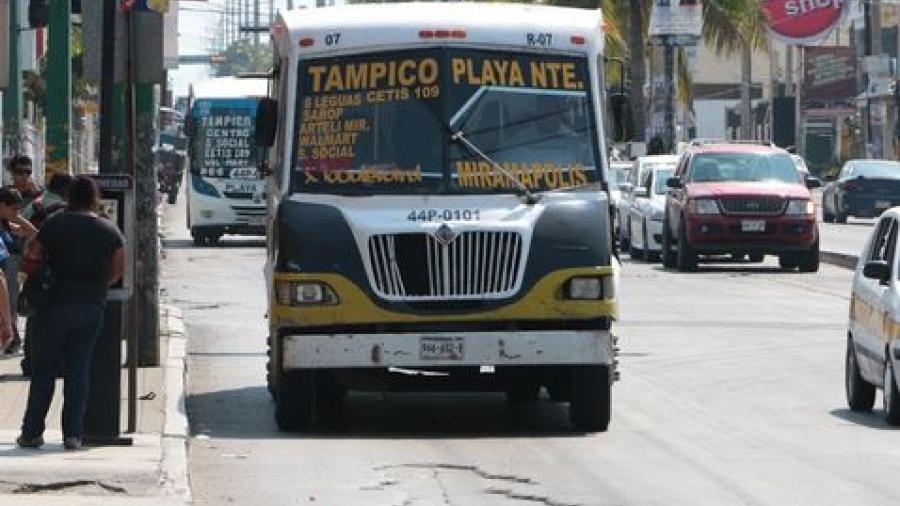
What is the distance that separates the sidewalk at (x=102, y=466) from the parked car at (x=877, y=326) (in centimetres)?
487

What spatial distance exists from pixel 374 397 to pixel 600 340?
3.53 meters

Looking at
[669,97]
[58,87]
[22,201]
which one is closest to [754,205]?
[58,87]

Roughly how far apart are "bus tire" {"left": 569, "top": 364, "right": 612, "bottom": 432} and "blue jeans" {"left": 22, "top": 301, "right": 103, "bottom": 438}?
361cm

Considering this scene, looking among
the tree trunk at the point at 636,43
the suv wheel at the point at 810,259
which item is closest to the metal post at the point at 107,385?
the suv wheel at the point at 810,259

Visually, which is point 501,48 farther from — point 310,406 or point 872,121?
point 872,121

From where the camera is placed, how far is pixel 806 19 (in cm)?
8306

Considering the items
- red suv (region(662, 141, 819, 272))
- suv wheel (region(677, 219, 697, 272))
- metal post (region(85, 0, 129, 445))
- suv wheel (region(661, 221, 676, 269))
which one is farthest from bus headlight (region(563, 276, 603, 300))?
suv wheel (region(661, 221, 676, 269))

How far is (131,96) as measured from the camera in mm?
16125

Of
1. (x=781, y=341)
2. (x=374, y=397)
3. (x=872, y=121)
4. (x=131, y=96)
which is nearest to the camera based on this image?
(x=131, y=96)

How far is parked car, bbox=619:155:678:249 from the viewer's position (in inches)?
1699

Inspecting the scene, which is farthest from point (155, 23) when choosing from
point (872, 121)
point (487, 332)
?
point (872, 121)

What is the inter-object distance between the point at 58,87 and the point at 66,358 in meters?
15.3

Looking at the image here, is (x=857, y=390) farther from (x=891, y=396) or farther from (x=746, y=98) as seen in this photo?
(x=746, y=98)

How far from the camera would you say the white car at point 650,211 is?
136ft
